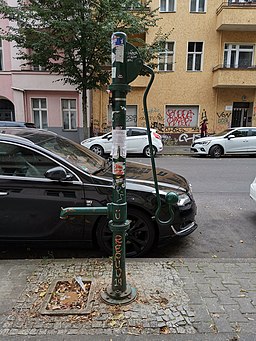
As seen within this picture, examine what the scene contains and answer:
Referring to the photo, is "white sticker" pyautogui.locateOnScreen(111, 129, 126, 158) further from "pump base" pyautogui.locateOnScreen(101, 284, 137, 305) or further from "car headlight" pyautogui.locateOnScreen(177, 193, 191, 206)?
"car headlight" pyautogui.locateOnScreen(177, 193, 191, 206)

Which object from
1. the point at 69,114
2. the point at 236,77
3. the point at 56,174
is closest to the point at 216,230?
the point at 56,174

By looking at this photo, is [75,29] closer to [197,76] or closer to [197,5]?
[197,76]

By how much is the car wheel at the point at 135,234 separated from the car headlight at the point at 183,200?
0.47 metres

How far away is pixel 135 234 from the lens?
352 cm

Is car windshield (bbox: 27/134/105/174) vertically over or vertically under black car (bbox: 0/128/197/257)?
over

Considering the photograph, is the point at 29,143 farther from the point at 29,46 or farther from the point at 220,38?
the point at 220,38

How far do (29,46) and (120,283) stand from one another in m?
13.0

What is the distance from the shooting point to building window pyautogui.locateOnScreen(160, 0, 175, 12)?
1738 cm

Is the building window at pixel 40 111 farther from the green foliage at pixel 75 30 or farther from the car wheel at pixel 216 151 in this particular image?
the car wheel at pixel 216 151

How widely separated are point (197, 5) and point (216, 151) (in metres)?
10.1

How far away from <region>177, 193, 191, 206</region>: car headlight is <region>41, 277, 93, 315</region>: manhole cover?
146cm

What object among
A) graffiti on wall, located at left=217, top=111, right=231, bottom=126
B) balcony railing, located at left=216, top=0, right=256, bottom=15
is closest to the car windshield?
graffiti on wall, located at left=217, top=111, right=231, bottom=126

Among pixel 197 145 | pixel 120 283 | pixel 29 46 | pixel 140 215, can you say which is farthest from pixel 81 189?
pixel 29 46

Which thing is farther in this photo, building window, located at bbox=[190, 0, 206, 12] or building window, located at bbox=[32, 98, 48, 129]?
building window, located at bbox=[32, 98, 48, 129]
